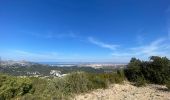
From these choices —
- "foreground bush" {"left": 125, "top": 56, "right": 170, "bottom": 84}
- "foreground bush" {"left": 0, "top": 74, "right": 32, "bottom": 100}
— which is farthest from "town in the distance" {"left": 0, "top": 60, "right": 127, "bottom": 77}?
"foreground bush" {"left": 0, "top": 74, "right": 32, "bottom": 100}

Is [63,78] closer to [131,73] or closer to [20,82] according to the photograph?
[20,82]

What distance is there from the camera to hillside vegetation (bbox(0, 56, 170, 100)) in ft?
26.7

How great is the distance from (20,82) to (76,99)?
2.79 meters

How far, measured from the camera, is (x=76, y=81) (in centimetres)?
1177

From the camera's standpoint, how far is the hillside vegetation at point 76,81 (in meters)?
8.13

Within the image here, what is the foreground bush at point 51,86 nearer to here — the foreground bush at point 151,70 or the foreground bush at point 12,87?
the foreground bush at point 12,87

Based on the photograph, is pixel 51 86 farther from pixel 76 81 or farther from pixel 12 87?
pixel 12 87

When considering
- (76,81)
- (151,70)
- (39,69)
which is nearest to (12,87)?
(76,81)

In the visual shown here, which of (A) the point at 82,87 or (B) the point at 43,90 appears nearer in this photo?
(B) the point at 43,90

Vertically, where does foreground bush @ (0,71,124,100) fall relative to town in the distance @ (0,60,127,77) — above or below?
below

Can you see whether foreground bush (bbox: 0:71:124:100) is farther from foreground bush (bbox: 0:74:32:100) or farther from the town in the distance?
the town in the distance

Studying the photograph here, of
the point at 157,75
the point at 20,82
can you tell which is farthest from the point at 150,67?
the point at 20,82

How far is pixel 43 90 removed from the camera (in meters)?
9.51

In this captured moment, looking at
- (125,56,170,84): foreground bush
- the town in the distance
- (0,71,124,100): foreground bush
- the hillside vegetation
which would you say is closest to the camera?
(0,71,124,100): foreground bush
